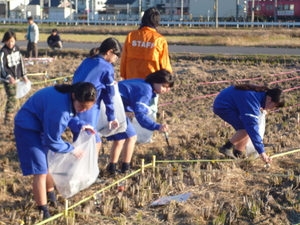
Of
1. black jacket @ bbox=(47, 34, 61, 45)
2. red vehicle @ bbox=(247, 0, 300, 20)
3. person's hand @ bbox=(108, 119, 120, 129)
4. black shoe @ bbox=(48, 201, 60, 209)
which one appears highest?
red vehicle @ bbox=(247, 0, 300, 20)

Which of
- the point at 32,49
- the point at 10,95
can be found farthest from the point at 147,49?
the point at 32,49

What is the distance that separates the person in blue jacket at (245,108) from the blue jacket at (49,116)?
209 centimetres

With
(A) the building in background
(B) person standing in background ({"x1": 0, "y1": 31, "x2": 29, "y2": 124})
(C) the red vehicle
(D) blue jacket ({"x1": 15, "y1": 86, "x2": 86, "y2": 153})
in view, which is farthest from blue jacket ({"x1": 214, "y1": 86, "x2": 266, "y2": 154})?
(A) the building in background

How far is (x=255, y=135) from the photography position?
5.26 meters

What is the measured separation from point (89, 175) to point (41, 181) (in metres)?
0.40

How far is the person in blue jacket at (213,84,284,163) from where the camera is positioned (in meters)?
5.23

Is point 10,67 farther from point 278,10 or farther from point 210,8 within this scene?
point 210,8

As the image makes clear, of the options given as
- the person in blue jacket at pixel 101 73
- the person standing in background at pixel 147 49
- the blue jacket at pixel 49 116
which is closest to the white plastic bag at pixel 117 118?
the person in blue jacket at pixel 101 73

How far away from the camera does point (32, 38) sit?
14938 mm

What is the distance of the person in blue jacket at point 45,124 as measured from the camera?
3773 mm

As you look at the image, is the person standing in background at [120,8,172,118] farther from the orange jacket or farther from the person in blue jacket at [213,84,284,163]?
the person in blue jacket at [213,84,284,163]

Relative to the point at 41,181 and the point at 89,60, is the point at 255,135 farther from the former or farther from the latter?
the point at 41,181

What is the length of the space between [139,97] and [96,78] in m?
0.47

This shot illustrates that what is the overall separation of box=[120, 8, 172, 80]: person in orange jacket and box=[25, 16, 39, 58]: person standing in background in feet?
30.9
